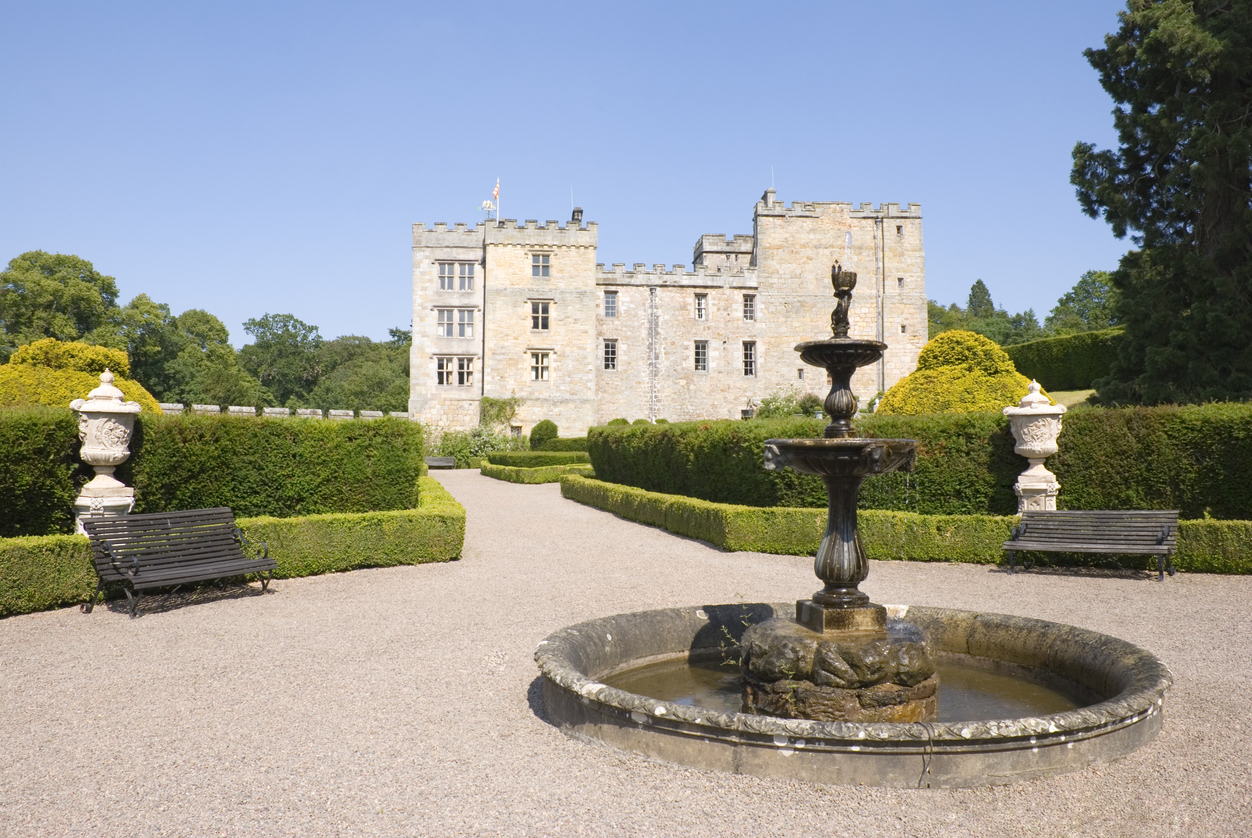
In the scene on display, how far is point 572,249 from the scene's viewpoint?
3734 centimetres

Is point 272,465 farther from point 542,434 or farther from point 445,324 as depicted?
point 445,324

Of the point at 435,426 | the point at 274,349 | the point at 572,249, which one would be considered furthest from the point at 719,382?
the point at 274,349

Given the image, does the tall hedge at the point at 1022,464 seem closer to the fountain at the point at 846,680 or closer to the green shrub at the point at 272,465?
the fountain at the point at 846,680

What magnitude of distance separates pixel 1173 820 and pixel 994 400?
41.1 feet

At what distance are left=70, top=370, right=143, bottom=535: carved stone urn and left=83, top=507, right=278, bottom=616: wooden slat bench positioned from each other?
0.62m

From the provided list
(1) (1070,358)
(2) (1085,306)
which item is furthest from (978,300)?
(1) (1070,358)

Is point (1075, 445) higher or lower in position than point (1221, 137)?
lower

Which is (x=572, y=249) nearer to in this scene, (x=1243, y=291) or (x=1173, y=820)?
(x=1243, y=291)

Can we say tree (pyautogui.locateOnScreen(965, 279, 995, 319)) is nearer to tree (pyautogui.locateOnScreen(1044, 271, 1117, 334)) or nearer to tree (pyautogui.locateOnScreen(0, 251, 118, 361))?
tree (pyautogui.locateOnScreen(1044, 271, 1117, 334))

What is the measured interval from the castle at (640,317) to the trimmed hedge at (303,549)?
80.9 ft

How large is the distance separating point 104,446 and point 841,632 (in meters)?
8.03

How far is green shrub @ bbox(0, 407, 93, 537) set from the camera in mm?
8281

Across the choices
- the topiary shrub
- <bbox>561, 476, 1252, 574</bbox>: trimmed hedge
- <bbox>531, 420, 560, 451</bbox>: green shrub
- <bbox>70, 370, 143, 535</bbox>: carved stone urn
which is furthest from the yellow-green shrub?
<bbox>531, 420, 560, 451</bbox>: green shrub

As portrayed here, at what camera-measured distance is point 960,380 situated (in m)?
15.6
